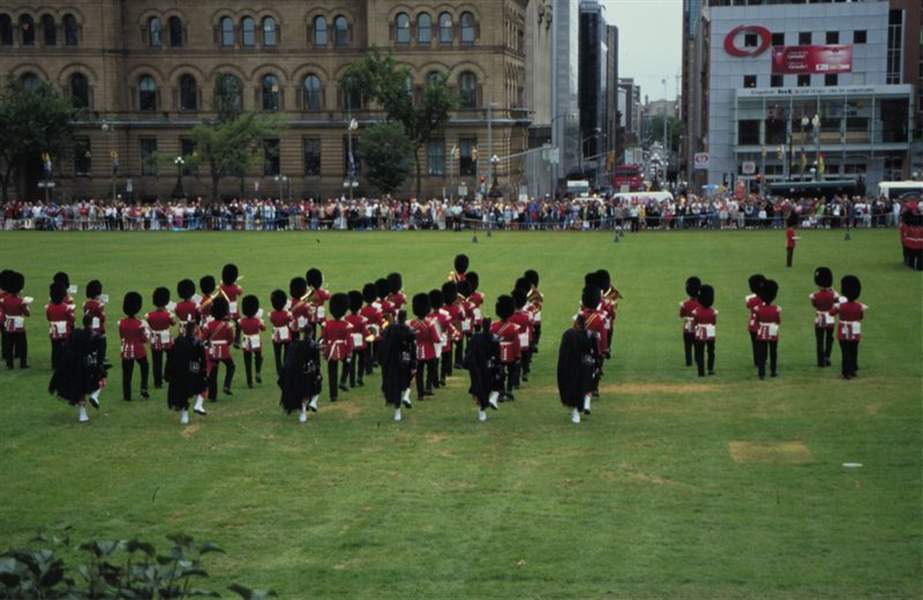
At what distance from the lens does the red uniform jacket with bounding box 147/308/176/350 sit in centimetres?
2250

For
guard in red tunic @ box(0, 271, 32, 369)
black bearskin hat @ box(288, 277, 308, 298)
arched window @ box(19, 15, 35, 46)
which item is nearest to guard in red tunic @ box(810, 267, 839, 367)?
black bearskin hat @ box(288, 277, 308, 298)

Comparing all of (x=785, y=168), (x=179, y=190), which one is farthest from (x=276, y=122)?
(x=785, y=168)

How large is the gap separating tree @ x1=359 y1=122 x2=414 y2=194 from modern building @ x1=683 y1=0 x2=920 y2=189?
3247 cm

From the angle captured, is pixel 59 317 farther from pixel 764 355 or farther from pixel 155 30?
pixel 155 30

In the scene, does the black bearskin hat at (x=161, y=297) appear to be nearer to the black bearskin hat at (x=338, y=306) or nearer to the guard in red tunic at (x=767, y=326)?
the black bearskin hat at (x=338, y=306)

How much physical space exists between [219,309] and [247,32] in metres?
77.8

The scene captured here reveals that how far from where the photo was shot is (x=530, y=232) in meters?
66.1

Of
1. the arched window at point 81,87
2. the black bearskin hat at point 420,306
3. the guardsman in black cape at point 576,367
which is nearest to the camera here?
the guardsman in black cape at point 576,367

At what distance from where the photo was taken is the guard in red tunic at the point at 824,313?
24469mm

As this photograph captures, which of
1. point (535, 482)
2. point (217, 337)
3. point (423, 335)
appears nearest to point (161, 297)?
point (217, 337)

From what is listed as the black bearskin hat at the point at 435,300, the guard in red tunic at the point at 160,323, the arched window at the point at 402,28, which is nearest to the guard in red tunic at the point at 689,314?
the black bearskin hat at the point at 435,300

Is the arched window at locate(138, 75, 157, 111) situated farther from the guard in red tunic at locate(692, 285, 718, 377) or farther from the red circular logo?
the guard in red tunic at locate(692, 285, 718, 377)

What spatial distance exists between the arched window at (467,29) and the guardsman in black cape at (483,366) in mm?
76864

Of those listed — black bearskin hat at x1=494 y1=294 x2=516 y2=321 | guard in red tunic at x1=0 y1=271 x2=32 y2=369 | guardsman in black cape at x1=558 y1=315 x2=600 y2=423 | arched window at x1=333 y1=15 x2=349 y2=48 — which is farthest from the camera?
arched window at x1=333 y1=15 x2=349 y2=48
